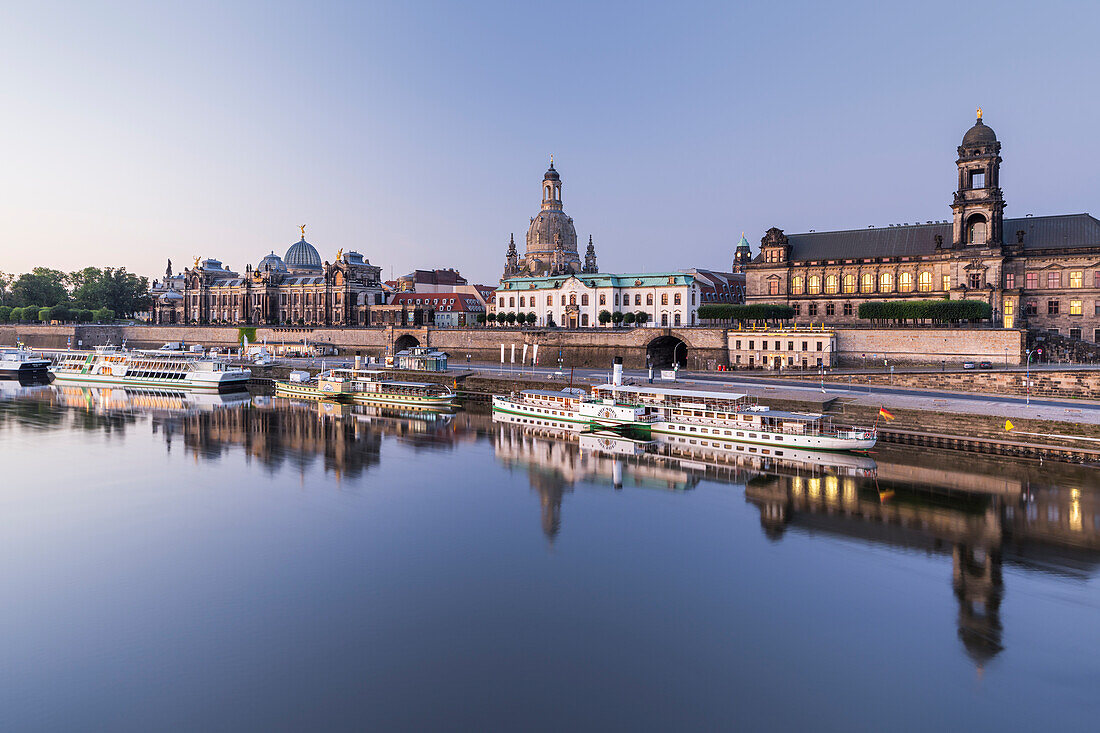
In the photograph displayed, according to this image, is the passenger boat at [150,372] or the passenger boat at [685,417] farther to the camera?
the passenger boat at [150,372]

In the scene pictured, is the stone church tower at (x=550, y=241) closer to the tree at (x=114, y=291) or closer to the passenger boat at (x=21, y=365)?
the passenger boat at (x=21, y=365)

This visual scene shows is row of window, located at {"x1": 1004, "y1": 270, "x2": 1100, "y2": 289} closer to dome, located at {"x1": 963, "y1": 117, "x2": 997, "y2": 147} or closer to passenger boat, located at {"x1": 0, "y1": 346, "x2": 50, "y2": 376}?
dome, located at {"x1": 963, "y1": 117, "x2": 997, "y2": 147}

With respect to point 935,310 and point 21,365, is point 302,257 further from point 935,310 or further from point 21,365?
point 935,310

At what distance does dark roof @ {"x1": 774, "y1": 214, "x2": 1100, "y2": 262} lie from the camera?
62531 millimetres

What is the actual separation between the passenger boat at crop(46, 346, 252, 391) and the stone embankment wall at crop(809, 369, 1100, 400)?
5675cm

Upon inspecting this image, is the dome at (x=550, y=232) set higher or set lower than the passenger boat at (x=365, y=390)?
higher

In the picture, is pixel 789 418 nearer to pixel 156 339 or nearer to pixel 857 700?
pixel 857 700

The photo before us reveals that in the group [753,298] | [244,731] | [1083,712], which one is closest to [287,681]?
[244,731]

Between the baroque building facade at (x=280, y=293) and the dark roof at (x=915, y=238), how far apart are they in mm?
66410

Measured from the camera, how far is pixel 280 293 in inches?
4838

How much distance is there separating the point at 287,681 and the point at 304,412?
1731 inches

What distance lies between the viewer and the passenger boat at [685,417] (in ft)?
129

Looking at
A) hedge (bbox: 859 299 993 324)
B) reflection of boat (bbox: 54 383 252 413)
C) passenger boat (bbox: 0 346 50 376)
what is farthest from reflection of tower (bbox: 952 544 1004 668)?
passenger boat (bbox: 0 346 50 376)

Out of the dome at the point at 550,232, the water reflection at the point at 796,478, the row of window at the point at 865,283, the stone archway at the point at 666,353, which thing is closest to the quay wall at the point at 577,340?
the stone archway at the point at 666,353
